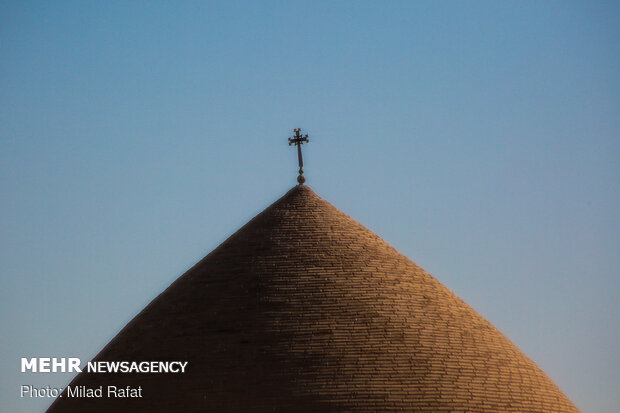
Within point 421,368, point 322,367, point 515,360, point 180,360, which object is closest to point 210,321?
point 180,360

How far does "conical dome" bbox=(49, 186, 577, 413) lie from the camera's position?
18.7 metres

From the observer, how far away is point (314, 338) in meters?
19.3

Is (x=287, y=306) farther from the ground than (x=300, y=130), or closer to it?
closer to it

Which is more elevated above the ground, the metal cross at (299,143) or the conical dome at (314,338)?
the metal cross at (299,143)

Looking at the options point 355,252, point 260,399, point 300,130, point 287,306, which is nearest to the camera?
point 260,399

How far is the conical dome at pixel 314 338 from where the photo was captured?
18719 mm

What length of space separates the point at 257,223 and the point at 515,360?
222 inches

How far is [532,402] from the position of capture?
65.7 feet

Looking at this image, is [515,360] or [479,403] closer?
[479,403]

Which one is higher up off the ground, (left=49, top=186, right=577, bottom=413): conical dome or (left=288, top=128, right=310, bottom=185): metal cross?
(left=288, top=128, right=310, bottom=185): metal cross

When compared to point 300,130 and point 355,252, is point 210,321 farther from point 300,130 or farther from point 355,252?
point 300,130

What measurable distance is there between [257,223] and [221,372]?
4.00m

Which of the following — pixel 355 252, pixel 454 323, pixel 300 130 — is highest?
pixel 300 130

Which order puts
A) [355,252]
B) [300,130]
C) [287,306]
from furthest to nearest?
[300,130] < [355,252] < [287,306]
